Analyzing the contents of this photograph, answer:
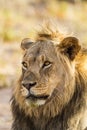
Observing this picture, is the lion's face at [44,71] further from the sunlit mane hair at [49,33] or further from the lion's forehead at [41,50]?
the sunlit mane hair at [49,33]

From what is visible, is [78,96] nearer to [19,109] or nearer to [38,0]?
[19,109]

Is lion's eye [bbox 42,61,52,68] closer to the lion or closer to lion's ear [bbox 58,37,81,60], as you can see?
the lion

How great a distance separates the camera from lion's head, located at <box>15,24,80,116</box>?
23.0 ft

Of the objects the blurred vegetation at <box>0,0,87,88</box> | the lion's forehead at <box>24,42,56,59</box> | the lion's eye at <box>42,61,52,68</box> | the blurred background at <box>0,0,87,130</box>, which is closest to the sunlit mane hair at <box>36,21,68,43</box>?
the lion's forehead at <box>24,42,56,59</box>

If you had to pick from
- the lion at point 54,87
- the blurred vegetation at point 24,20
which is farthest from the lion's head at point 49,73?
the blurred vegetation at point 24,20

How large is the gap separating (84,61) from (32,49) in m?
0.56

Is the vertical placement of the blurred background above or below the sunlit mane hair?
below

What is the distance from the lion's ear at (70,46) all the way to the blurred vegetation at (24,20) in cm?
520

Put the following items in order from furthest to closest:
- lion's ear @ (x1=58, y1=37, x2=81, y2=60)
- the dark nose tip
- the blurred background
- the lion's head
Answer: the blurred background < lion's ear @ (x1=58, y1=37, x2=81, y2=60) < the lion's head < the dark nose tip

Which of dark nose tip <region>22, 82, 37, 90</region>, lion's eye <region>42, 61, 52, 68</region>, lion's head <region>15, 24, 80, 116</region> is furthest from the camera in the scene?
lion's eye <region>42, 61, 52, 68</region>

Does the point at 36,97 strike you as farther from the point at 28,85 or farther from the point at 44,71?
the point at 44,71

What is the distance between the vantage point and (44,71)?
7.11 meters

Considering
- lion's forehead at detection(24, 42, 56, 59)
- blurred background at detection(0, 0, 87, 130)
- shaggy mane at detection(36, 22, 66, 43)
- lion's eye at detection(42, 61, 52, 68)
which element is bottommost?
blurred background at detection(0, 0, 87, 130)

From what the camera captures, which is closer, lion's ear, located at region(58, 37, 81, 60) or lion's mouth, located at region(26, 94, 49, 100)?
lion's mouth, located at region(26, 94, 49, 100)
